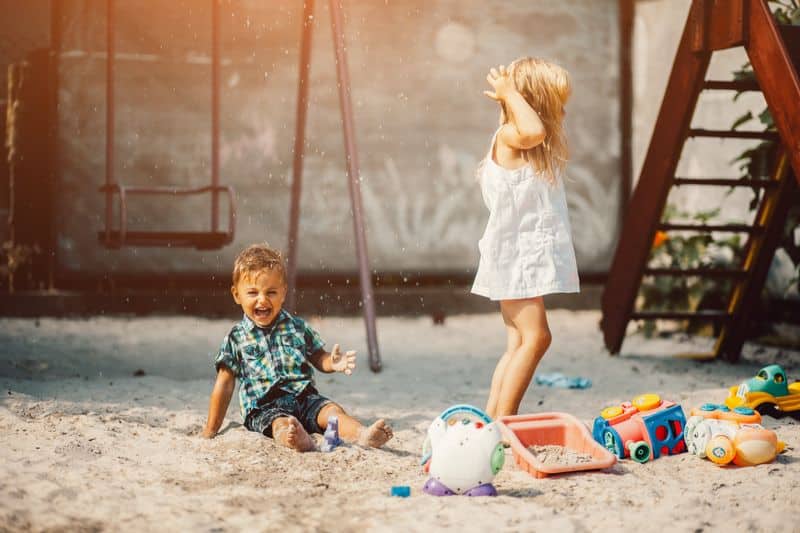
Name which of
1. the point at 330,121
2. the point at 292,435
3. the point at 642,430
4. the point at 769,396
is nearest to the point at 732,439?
the point at 642,430

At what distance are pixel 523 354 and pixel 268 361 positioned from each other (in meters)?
0.90

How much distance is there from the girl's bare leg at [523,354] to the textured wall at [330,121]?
3.83 meters

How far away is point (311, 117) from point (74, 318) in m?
2.18

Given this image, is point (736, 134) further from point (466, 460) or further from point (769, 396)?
point (466, 460)

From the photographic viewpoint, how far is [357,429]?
3.21 m

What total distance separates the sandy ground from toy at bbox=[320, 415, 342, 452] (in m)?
Result: 0.04

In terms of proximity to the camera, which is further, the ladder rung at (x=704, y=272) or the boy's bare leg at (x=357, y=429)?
the ladder rung at (x=704, y=272)

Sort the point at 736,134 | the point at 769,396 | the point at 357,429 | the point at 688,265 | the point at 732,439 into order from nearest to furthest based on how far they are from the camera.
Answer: the point at 732,439 → the point at 357,429 → the point at 769,396 → the point at 736,134 → the point at 688,265

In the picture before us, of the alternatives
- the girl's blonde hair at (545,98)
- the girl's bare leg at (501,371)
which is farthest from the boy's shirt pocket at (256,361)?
the girl's blonde hair at (545,98)

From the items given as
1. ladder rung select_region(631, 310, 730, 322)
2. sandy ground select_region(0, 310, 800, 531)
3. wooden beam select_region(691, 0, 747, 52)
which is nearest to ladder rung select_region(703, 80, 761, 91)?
wooden beam select_region(691, 0, 747, 52)

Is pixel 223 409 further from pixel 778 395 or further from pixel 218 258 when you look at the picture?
pixel 218 258

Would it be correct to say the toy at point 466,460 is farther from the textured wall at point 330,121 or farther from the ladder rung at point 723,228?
the textured wall at point 330,121

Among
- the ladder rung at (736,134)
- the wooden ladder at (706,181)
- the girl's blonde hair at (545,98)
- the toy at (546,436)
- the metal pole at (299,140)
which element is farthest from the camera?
the metal pole at (299,140)

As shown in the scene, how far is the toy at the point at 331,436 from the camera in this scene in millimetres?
3145
